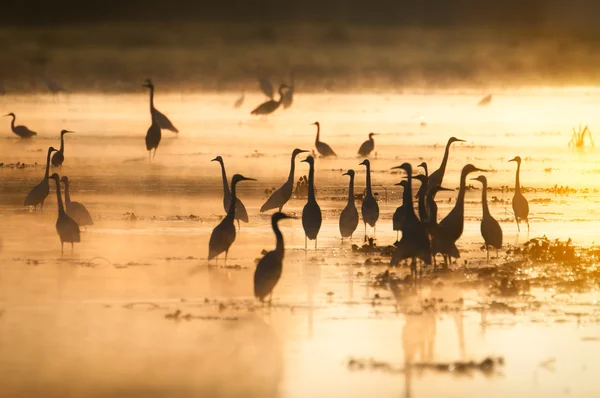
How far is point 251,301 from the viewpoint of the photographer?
480 inches

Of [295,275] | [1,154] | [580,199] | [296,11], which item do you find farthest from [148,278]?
[296,11]

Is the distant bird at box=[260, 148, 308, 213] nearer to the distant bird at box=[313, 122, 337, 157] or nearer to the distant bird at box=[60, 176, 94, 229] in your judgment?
the distant bird at box=[60, 176, 94, 229]

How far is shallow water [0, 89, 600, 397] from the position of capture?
9844 millimetres

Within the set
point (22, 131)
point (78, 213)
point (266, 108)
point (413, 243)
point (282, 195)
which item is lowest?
point (413, 243)

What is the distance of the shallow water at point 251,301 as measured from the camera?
984 centimetres

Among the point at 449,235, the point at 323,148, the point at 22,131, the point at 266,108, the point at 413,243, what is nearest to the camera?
the point at 413,243

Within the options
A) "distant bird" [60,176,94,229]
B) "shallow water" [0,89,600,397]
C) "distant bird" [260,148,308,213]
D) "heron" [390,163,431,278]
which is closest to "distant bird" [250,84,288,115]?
"shallow water" [0,89,600,397]

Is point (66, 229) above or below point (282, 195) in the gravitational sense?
below

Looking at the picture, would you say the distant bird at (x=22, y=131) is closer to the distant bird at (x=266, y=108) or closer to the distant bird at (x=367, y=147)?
the distant bird at (x=266, y=108)

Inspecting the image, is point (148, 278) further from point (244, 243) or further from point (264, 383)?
point (264, 383)

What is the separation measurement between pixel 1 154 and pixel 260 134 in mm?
5966

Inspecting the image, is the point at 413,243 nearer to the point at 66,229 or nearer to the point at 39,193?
the point at 66,229

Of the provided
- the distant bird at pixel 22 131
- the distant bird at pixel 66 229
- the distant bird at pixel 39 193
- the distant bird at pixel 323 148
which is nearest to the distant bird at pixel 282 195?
the distant bird at pixel 66 229

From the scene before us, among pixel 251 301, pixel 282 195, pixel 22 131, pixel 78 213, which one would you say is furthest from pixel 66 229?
pixel 22 131
